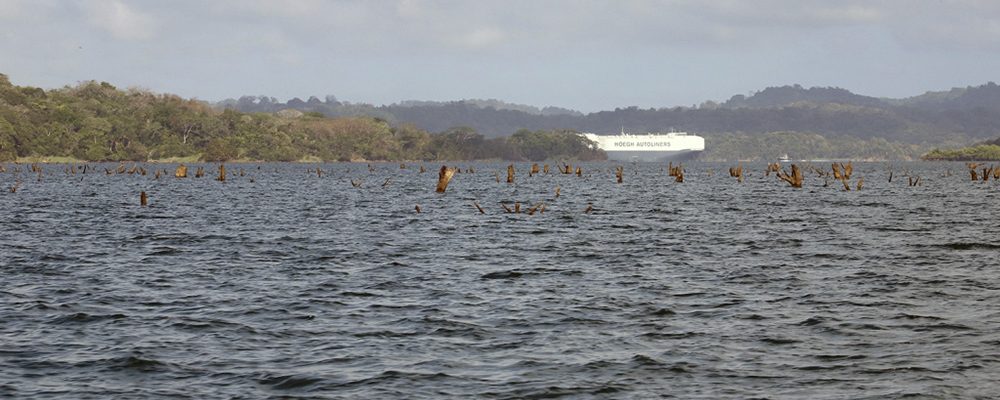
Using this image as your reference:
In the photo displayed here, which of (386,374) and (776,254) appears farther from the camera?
(776,254)

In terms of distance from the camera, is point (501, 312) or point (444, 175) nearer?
point (501, 312)

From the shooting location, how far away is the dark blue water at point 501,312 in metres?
17.5

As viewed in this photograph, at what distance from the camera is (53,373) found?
1803 cm

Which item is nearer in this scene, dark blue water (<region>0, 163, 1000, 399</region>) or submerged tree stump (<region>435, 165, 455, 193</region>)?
dark blue water (<region>0, 163, 1000, 399</region>)

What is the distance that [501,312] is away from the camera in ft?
79.2

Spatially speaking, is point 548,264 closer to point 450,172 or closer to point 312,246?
point 312,246

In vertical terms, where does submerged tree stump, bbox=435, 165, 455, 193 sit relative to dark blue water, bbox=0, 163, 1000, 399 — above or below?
above

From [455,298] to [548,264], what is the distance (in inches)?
319

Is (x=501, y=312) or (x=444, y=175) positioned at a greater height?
(x=444, y=175)

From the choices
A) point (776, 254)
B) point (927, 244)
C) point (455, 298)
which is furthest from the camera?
point (927, 244)

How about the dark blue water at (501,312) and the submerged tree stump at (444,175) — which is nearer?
the dark blue water at (501,312)

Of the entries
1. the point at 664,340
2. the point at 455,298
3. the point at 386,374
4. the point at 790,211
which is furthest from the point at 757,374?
the point at 790,211

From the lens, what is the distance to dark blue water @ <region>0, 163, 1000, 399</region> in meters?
17.5

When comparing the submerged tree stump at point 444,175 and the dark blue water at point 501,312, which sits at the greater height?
the submerged tree stump at point 444,175
